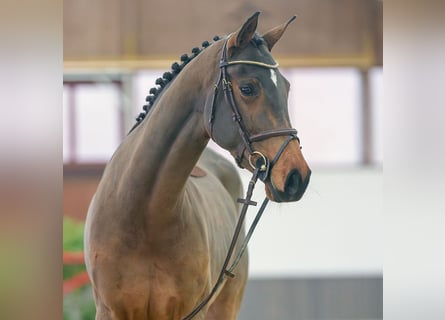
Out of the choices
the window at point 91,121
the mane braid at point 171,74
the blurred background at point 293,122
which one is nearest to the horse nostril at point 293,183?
the mane braid at point 171,74

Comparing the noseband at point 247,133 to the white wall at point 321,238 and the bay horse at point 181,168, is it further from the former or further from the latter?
the white wall at point 321,238

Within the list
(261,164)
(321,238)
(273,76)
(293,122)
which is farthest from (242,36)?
(321,238)

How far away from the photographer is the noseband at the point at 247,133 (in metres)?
1.10

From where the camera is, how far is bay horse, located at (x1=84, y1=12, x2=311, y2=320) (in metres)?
1.12

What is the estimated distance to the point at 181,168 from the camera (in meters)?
1.25

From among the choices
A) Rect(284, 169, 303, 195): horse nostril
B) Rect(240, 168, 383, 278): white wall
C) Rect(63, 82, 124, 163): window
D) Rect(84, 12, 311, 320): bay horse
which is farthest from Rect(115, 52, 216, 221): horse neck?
Rect(240, 168, 383, 278): white wall

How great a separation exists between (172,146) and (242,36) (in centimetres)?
24

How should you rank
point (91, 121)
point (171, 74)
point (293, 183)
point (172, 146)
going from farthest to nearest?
point (91, 121), point (171, 74), point (172, 146), point (293, 183)

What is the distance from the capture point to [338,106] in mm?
2746

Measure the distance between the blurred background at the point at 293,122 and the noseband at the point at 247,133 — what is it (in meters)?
1.44

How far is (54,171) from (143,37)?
214 cm

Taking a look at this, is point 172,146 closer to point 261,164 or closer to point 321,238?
point 261,164

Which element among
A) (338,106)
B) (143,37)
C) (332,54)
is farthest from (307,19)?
(143,37)

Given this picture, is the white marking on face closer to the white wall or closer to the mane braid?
the mane braid
